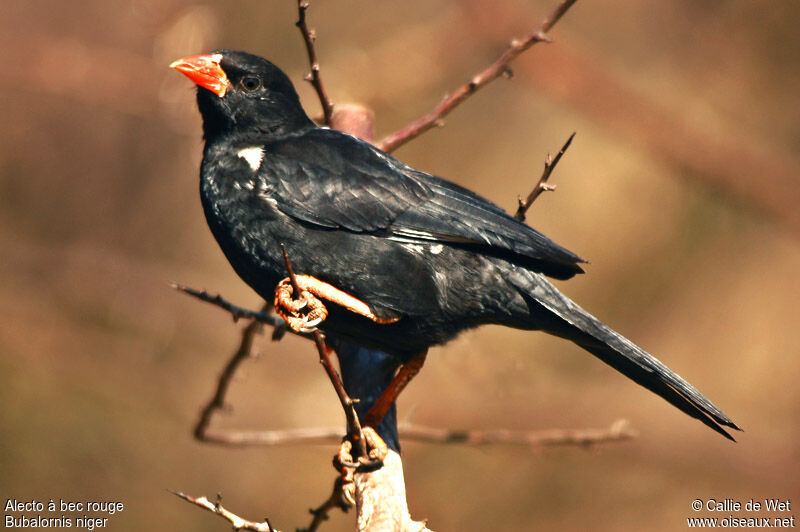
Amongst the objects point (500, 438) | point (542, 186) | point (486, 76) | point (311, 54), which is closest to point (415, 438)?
point (500, 438)

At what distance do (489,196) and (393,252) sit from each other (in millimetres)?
4722

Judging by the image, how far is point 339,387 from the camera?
2717 millimetres

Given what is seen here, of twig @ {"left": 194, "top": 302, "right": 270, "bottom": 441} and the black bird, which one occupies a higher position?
the black bird

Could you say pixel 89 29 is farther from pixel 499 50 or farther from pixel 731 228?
pixel 731 228

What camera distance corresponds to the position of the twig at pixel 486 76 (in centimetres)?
393

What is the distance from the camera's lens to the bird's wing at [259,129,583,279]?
360 cm

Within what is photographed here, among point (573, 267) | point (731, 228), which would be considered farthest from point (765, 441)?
point (573, 267)

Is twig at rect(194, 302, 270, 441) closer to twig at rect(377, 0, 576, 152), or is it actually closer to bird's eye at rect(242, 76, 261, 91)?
bird's eye at rect(242, 76, 261, 91)

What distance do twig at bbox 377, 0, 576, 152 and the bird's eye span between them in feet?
2.60

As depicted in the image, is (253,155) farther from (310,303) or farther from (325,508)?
(325,508)

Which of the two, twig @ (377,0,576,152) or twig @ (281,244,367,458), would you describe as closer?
twig @ (281,244,367,458)

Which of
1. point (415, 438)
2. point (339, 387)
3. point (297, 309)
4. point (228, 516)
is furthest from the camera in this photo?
point (415, 438)

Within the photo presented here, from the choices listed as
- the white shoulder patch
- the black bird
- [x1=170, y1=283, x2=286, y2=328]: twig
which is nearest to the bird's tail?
the black bird

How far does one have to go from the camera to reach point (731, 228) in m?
7.98
